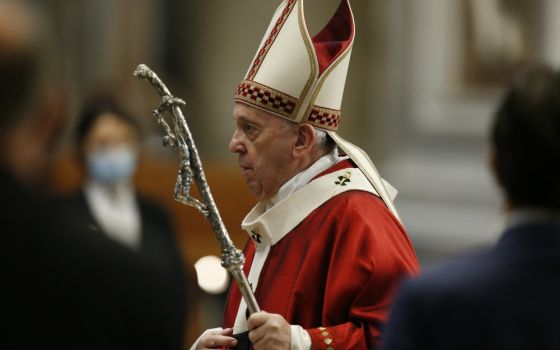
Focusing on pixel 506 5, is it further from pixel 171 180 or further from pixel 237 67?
pixel 237 67

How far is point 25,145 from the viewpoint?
224 centimetres

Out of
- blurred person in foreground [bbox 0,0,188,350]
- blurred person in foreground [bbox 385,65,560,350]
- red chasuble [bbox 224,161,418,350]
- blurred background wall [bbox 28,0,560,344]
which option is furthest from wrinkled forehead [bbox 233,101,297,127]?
blurred background wall [bbox 28,0,560,344]

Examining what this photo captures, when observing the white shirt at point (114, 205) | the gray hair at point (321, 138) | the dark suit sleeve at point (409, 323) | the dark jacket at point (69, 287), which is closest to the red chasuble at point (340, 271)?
the gray hair at point (321, 138)

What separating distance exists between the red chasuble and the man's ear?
19 centimetres

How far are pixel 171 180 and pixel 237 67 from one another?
3.89m

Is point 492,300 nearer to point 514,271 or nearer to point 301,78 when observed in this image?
point 514,271

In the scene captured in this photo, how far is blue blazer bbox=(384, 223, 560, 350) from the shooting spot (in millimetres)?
2600

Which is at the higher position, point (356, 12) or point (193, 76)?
point (356, 12)

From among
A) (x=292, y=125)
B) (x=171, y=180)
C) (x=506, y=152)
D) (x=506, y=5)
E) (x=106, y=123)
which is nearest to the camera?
(x=506, y=152)

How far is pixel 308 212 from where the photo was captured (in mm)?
4172

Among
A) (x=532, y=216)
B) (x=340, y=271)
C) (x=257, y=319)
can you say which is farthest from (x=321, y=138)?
(x=532, y=216)

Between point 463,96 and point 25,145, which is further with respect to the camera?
point 463,96

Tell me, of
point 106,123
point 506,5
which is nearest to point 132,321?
point 106,123

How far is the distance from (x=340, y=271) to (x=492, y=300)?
1385 millimetres
